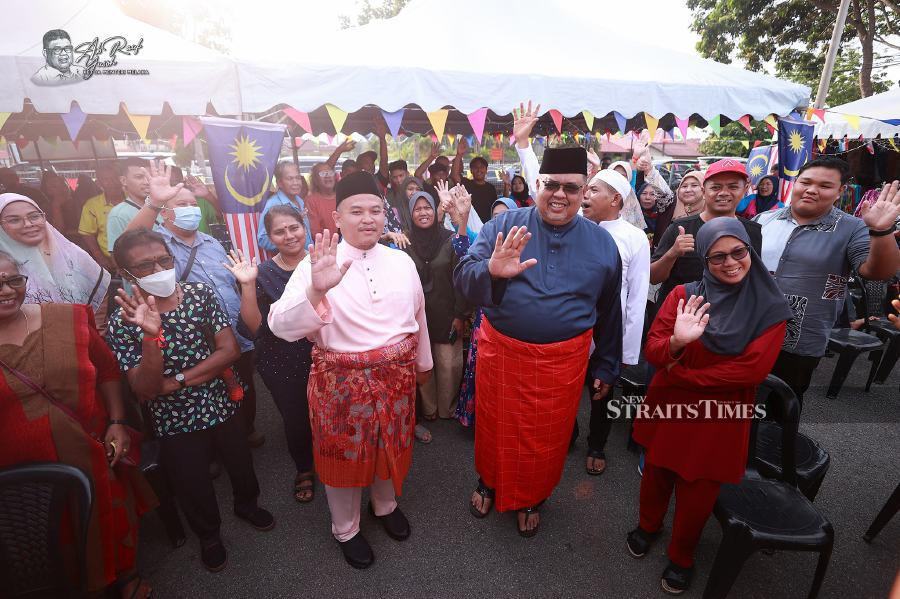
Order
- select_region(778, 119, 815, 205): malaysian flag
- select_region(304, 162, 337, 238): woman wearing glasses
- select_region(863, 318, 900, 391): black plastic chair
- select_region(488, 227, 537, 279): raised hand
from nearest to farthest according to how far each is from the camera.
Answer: select_region(488, 227, 537, 279): raised hand, select_region(863, 318, 900, 391): black plastic chair, select_region(304, 162, 337, 238): woman wearing glasses, select_region(778, 119, 815, 205): malaysian flag

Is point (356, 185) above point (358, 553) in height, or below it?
above

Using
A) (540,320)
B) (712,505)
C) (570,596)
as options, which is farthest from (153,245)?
(712,505)

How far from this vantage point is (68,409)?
171 cm

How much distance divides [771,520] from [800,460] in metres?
0.63

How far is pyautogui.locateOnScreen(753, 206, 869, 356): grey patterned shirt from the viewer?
248 cm

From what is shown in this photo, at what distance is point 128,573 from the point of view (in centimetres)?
198

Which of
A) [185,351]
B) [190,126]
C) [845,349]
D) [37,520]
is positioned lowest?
[845,349]

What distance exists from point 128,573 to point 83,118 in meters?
3.12

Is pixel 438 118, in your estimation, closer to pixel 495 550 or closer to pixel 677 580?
pixel 495 550

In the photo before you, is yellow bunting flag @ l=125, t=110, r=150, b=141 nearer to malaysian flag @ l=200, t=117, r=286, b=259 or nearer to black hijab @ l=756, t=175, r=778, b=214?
malaysian flag @ l=200, t=117, r=286, b=259

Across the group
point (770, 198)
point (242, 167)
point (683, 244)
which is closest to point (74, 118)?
point (242, 167)

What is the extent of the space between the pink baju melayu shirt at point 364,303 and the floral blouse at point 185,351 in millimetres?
412

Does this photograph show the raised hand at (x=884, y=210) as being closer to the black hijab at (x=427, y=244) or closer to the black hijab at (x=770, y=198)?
the black hijab at (x=427, y=244)

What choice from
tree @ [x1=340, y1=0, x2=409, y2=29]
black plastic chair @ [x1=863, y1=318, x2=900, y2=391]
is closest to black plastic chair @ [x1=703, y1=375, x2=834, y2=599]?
black plastic chair @ [x1=863, y1=318, x2=900, y2=391]
